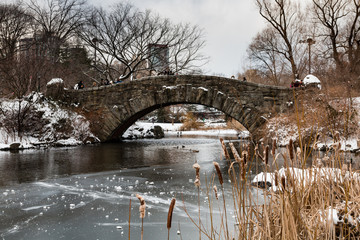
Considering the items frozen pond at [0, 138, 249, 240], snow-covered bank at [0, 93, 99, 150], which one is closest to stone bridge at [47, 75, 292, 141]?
snow-covered bank at [0, 93, 99, 150]

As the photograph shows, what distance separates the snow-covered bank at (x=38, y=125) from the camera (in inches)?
469

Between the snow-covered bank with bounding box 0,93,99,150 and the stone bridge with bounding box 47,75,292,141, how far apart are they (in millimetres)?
715

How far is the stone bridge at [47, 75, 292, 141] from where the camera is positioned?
41.6ft

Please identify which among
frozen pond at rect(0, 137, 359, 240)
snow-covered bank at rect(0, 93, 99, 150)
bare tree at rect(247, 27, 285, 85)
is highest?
bare tree at rect(247, 27, 285, 85)

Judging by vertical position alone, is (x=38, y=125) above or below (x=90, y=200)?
above

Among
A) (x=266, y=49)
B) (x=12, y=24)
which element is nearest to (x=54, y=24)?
(x=12, y=24)

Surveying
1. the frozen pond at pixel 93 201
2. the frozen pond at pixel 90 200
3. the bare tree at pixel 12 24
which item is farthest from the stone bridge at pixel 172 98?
the bare tree at pixel 12 24

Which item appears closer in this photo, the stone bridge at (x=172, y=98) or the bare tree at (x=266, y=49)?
the stone bridge at (x=172, y=98)

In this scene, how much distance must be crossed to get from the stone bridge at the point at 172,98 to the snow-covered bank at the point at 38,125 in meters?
0.72

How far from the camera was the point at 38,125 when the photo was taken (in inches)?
517

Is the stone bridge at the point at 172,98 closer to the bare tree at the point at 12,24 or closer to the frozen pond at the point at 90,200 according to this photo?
the frozen pond at the point at 90,200

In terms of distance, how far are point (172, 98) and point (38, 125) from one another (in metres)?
6.11

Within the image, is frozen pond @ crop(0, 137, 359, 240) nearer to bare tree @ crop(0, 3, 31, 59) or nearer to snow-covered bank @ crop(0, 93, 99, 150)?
snow-covered bank @ crop(0, 93, 99, 150)

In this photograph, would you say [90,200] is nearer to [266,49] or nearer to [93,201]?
[93,201]
